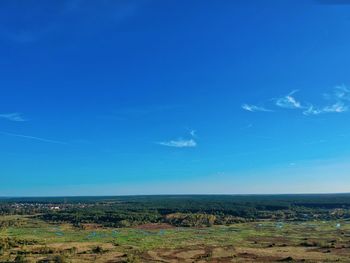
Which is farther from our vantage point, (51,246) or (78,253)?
(51,246)

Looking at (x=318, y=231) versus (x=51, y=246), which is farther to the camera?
(x=318, y=231)

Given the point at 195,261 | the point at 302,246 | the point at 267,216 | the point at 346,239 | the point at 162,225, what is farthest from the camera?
the point at 267,216

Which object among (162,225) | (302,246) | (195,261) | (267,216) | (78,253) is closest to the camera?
(195,261)

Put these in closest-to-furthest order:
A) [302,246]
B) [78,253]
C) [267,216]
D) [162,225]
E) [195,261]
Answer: [195,261] < [78,253] < [302,246] < [162,225] < [267,216]

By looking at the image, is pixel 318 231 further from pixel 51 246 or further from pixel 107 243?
pixel 51 246

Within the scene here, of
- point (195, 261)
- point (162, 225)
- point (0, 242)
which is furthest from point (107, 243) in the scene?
point (162, 225)

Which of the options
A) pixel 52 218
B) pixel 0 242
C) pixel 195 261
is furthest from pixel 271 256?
pixel 52 218

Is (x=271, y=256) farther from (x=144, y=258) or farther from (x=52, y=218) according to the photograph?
(x=52, y=218)

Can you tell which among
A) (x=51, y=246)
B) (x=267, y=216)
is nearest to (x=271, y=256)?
(x=51, y=246)

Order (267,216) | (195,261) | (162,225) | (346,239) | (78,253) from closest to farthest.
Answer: (195,261)
(78,253)
(346,239)
(162,225)
(267,216)
